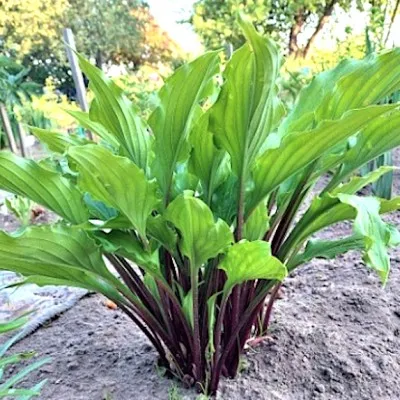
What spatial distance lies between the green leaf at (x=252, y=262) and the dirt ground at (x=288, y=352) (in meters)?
0.32

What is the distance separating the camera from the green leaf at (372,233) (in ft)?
2.20

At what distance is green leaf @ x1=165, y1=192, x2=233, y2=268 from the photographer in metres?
0.69

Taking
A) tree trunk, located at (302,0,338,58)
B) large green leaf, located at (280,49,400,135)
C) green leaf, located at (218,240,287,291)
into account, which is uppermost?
tree trunk, located at (302,0,338,58)

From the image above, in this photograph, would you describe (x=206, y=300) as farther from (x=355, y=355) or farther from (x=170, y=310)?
(x=355, y=355)

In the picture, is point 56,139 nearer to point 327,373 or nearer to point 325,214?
point 325,214

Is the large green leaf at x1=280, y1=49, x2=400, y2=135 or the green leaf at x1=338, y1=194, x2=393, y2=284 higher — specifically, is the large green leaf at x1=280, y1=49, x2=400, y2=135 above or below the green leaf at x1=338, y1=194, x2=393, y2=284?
above

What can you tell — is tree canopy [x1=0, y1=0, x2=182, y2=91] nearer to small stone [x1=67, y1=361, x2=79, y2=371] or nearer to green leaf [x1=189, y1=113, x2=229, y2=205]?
small stone [x1=67, y1=361, x2=79, y2=371]

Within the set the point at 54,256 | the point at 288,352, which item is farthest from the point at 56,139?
the point at 288,352

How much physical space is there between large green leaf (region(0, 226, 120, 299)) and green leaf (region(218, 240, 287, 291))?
0.75ft

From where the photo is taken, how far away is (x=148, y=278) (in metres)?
0.99

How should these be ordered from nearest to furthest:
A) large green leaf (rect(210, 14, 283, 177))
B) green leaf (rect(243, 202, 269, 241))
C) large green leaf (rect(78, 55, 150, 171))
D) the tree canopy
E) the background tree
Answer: large green leaf (rect(210, 14, 283, 177)), large green leaf (rect(78, 55, 150, 171)), green leaf (rect(243, 202, 269, 241)), the background tree, the tree canopy

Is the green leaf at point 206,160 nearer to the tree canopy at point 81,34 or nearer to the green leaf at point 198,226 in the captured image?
the green leaf at point 198,226

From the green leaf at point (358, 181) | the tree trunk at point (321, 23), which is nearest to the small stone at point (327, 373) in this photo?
the green leaf at point (358, 181)

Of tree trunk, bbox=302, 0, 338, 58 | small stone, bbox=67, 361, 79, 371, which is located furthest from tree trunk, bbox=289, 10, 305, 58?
small stone, bbox=67, 361, 79, 371
